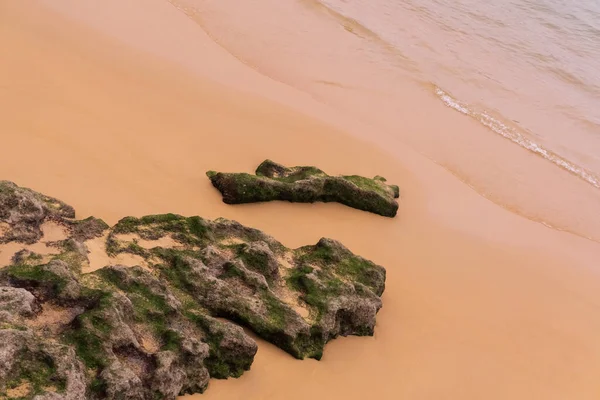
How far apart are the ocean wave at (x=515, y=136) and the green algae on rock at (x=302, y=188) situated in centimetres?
632

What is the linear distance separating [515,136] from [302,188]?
8417 mm

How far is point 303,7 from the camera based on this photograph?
751 inches

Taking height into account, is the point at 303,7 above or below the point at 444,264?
above

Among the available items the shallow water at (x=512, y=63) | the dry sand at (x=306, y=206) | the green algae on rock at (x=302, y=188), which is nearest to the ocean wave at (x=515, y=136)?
the shallow water at (x=512, y=63)

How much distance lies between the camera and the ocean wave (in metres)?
14.8

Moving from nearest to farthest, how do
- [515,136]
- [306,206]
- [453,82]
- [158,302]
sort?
[158,302] → [306,206] → [515,136] → [453,82]

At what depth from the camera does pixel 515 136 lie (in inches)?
610

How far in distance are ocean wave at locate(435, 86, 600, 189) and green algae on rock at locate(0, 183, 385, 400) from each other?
8.89 meters

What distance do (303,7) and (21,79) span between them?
1093cm

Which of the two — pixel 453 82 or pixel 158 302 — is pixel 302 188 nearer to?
pixel 158 302

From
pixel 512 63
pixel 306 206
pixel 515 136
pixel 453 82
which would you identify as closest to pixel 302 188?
pixel 306 206

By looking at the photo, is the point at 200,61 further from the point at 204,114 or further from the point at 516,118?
the point at 516,118

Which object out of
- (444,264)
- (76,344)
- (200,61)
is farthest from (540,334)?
(200,61)

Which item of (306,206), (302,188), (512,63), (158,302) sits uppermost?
(512,63)
